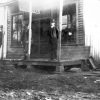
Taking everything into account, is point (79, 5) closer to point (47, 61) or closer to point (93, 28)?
point (93, 28)

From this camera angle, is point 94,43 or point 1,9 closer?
point 94,43

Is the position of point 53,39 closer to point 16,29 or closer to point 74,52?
point 74,52

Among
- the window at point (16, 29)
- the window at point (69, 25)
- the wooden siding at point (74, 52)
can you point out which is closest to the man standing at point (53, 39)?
the wooden siding at point (74, 52)

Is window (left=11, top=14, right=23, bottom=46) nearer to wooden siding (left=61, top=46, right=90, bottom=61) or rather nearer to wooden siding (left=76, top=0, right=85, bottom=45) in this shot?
wooden siding (left=76, top=0, right=85, bottom=45)

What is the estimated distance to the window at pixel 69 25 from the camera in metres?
16.4

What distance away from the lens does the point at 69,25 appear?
1669cm

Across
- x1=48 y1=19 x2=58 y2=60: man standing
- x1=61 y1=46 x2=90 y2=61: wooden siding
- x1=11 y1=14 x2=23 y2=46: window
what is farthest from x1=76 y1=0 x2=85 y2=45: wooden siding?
x1=11 y1=14 x2=23 y2=46: window

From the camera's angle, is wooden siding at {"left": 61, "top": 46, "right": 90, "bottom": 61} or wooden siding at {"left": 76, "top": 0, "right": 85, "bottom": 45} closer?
wooden siding at {"left": 61, "top": 46, "right": 90, "bottom": 61}

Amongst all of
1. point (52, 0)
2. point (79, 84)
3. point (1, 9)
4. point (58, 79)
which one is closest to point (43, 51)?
point (52, 0)

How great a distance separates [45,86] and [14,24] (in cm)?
1209

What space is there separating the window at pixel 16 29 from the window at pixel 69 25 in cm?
427

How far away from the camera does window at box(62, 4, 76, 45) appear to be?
16422mm

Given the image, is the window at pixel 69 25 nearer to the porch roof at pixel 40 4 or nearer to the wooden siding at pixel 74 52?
the porch roof at pixel 40 4

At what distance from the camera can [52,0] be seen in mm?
17250
